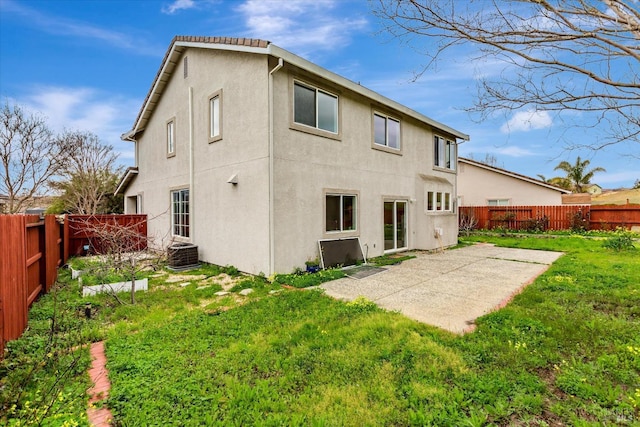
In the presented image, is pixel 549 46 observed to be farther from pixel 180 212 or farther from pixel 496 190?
pixel 496 190

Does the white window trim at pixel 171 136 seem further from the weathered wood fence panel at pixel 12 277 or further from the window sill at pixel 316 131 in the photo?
the weathered wood fence panel at pixel 12 277

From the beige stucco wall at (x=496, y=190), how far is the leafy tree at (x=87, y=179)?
90.6 feet

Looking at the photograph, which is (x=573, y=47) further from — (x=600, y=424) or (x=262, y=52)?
(x=262, y=52)

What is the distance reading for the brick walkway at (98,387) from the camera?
2.65 meters

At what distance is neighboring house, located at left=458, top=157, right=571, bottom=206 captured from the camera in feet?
70.5

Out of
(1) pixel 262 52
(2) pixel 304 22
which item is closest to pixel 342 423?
(1) pixel 262 52

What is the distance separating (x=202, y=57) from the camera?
9898 mm

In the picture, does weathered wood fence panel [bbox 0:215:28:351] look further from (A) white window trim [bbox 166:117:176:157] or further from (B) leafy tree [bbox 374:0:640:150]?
(A) white window trim [bbox 166:117:176:157]

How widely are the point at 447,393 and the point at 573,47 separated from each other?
4148mm

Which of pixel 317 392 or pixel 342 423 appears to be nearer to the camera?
pixel 342 423

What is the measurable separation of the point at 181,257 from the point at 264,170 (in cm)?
404

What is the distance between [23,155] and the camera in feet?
59.5

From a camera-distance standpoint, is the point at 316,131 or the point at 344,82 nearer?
the point at 316,131

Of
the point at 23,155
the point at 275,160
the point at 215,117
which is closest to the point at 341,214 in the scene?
the point at 275,160
